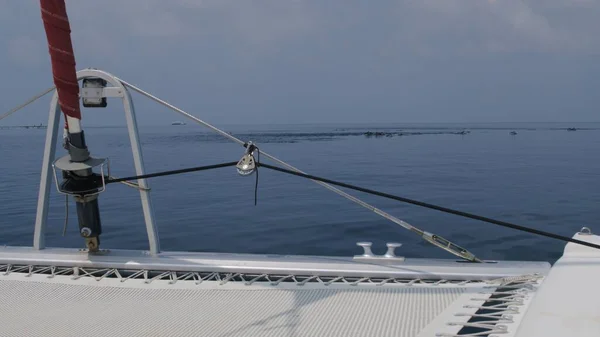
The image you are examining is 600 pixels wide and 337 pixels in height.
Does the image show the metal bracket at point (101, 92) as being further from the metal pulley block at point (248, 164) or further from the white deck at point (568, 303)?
the white deck at point (568, 303)

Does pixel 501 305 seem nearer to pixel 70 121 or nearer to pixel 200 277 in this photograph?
pixel 200 277

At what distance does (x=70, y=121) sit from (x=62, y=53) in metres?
0.49

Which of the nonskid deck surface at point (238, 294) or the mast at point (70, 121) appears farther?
the mast at point (70, 121)

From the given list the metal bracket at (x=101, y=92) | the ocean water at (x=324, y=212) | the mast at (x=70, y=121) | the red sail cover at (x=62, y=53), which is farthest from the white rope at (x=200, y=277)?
the ocean water at (x=324, y=212)

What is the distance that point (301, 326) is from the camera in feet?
9.97

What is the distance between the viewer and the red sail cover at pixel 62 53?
3500mm

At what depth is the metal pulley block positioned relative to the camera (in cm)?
382

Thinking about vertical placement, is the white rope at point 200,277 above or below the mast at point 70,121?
below

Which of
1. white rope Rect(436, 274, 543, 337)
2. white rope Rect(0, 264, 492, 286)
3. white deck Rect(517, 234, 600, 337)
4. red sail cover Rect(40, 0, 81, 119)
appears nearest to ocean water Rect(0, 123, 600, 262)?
white rope Rect(0, 264, 492, 286)

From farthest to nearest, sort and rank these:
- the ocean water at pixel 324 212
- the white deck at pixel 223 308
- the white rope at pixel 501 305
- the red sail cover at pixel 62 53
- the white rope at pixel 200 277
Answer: the ocean water at pixel 324 212
the white rope at pixel 200 277
the red sail cover at pixel 62 53
the white deck at pixel 223 308
the white rope at pixel 501 305

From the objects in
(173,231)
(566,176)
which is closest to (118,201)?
(173,231)

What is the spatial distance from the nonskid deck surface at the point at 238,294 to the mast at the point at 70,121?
48 centimetres

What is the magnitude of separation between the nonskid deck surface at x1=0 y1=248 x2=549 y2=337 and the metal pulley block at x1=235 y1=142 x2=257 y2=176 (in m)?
0.79

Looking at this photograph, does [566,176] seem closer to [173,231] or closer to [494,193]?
[494,193]
